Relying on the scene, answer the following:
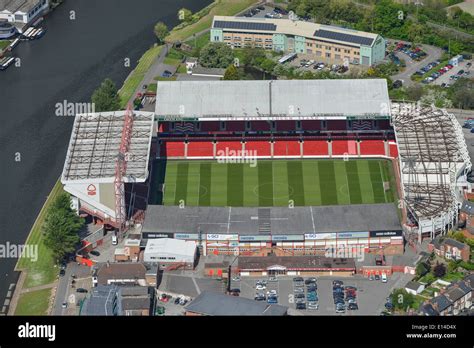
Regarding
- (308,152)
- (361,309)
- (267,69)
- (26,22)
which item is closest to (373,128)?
(308,152)

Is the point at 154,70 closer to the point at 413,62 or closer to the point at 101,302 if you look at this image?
the point at 413,62

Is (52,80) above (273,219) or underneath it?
underneath

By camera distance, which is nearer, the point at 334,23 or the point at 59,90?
the point at 59,90

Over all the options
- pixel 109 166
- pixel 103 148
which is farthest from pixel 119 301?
pixel 103 148

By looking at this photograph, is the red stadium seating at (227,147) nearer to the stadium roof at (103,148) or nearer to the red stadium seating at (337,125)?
the stadium roof at (103,148)

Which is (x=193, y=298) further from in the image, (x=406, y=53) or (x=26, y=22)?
(x=26, y=22)

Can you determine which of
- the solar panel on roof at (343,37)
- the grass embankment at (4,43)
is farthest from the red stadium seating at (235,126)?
the grass embankment at (4,43)
